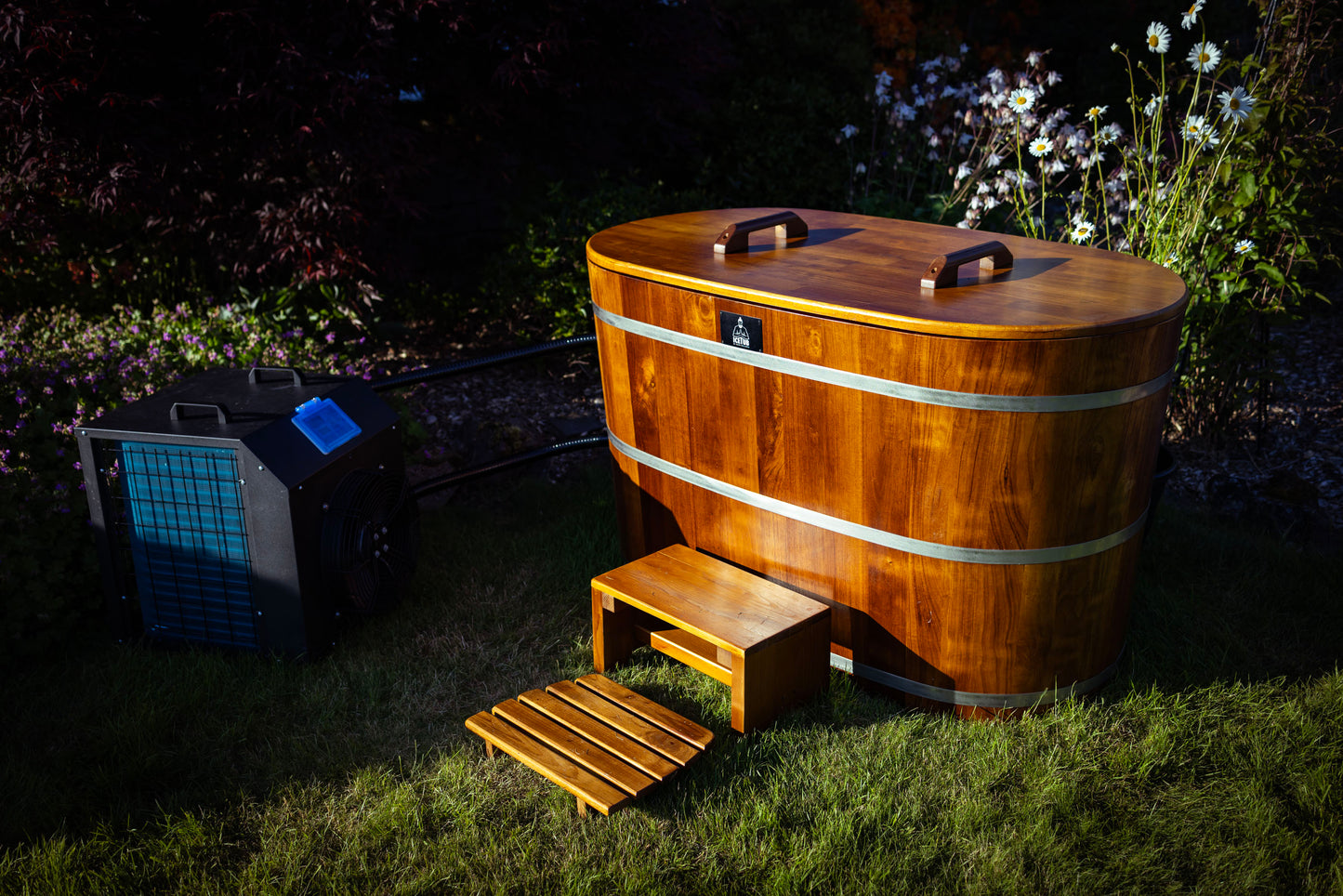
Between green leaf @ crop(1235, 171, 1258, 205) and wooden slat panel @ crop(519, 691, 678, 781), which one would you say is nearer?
wooden slat panel @ crop(519, 691, 678, 781)

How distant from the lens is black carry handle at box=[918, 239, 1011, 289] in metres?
2.70

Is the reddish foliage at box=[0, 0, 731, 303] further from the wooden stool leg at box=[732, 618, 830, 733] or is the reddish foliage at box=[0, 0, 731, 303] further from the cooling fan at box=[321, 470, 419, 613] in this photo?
the wooden stool leg at box=[732, 618, 830, 733]

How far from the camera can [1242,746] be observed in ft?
9.02

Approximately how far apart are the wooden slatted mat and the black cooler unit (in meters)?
0.73

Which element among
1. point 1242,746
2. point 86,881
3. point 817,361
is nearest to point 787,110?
point 817,361

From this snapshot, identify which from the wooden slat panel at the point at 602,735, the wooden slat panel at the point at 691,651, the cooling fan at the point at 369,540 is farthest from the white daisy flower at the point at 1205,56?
the cooling fan at the point at 369,540

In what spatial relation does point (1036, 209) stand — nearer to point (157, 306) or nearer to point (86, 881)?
point (157, 306)

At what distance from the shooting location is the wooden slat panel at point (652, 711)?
8.86ft

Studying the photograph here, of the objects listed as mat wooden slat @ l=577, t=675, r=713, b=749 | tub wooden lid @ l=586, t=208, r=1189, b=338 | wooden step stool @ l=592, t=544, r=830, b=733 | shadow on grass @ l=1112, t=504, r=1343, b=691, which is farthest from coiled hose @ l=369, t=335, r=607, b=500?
shadow on grass @ l=1112, t=504, r=1343, b=691

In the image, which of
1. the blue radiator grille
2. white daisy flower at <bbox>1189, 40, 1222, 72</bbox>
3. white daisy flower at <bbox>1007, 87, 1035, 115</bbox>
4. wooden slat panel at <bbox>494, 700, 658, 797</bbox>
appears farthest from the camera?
white daisy flower at <bbox>1007, 87, 1035, 115</bbox>

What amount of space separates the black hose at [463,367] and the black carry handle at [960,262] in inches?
64.9

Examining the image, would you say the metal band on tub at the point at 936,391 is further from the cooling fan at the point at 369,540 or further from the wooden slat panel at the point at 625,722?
the cooling fan at the point at 369,540

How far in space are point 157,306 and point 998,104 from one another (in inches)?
185

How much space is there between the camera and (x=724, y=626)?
2742mm
